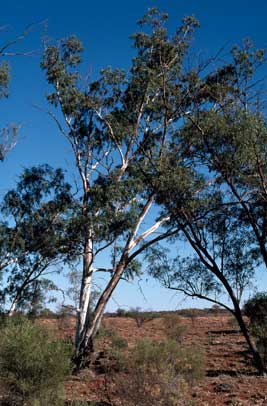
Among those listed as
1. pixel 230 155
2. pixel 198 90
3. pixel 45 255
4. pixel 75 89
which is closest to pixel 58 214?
pixel 45 255

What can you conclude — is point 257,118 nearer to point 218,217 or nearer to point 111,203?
point 218,217

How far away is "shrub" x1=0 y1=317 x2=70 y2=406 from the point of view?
883 cm

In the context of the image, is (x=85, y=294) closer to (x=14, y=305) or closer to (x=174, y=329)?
(x=14, y=305)

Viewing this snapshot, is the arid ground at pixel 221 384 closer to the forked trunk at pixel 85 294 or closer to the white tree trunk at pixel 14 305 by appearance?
the forked trunk at pixel 85 294

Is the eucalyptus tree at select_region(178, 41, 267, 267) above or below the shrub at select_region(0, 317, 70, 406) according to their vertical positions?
above

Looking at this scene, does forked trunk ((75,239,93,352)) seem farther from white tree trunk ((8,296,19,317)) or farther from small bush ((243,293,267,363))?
small bush ((243,293,267,363))

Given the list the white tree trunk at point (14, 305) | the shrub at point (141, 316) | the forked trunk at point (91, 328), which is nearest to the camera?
the forked trunk at point (91, 328)

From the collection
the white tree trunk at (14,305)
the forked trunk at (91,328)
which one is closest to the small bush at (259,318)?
the forked trunk at (91,328)

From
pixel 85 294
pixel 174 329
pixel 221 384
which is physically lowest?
pixel 221 384

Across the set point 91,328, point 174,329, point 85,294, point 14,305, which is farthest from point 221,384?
point 174,329

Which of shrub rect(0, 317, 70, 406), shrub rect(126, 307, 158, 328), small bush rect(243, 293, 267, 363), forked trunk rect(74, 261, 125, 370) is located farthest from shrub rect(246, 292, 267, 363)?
shrub rect(126, 307, 158, 328)

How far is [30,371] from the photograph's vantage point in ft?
29.7

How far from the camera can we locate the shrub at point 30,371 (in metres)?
8.83

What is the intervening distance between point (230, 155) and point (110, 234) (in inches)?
226
